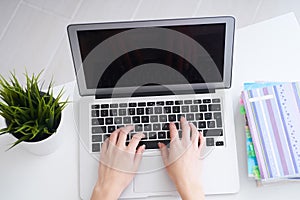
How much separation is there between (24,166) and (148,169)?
0.26m

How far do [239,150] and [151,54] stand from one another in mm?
274

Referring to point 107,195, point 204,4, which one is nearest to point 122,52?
point 107,195

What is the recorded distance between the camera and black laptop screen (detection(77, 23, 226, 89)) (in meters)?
0.75

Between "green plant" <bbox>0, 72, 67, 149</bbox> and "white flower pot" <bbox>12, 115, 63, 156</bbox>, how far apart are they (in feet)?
0.05

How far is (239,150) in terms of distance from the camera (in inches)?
33.9

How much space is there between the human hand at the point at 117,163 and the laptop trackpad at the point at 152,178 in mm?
15

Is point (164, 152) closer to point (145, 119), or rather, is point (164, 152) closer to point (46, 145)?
point (145, 119)

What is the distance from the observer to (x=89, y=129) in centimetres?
87

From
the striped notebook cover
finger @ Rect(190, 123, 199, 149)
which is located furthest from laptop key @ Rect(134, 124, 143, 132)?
the striped notebook cover

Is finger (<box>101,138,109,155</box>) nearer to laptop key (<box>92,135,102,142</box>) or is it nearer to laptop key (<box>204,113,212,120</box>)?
laptop key (<box>92,135,102,142</box>)

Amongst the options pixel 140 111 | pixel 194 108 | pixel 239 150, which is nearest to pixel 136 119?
pixel 140 111

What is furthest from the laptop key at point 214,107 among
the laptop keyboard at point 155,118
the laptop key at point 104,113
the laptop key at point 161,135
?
the laptop key at point 104,113

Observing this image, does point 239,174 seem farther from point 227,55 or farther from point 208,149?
point 227,55

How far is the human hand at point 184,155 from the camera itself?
825mm
